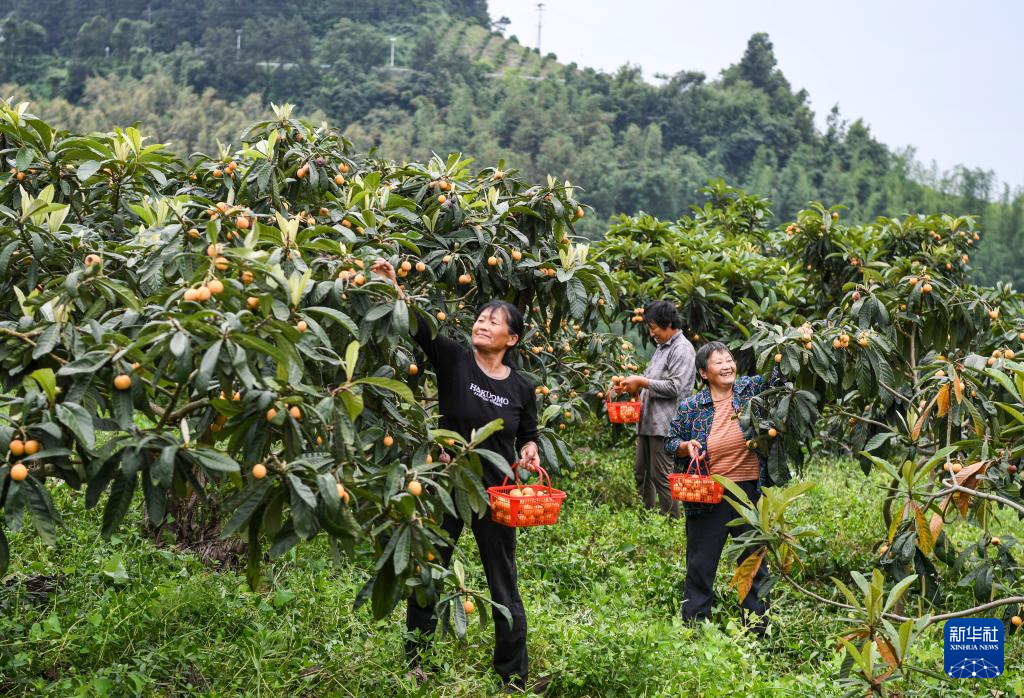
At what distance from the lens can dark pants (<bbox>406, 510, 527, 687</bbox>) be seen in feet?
10.1

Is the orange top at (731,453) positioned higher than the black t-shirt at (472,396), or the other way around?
the black t-shirt at (472,396)

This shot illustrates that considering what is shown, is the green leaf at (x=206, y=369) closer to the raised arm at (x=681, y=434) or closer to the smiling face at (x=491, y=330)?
the smiling face at (x=491, y=330)

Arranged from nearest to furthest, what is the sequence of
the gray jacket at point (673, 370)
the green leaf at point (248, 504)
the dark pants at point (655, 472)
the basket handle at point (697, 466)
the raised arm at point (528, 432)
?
the green leaf at point (248, 504), the raised arm at point (528, 432), the basket handle at point (697, 466), the gray jacket at point (673, 370), the dark pants at point (655, 472)

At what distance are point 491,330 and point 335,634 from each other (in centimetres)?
119

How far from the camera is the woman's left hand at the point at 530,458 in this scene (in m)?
3.15

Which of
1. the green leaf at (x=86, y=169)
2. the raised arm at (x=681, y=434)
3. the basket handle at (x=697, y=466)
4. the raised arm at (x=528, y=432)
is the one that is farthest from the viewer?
the raised arm at (x=681, y=434)

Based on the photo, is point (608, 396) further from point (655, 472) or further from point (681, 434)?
point (681, 434)

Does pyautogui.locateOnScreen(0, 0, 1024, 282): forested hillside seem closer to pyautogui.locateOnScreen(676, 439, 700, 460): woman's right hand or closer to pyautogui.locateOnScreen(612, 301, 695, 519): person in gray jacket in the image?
pyautogui.locateOnScreen(612, 301, 695, 519): person in gray jacket

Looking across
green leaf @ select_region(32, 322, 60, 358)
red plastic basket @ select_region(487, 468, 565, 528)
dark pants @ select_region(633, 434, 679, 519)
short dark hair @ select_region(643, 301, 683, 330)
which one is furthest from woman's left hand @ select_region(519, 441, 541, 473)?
dark pants @ select_region(633, 434, 679, 519)

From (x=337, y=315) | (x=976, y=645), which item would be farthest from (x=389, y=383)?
(x=976, y=645)

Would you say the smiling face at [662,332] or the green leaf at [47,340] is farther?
the smiling face at [662,332]

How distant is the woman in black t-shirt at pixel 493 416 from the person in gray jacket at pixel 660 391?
4.85 ft

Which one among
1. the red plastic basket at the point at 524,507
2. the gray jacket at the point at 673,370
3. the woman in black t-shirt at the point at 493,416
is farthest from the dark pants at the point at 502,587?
the gray jacket at the point at 673,370

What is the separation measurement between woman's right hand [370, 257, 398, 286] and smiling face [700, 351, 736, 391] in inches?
56.7
